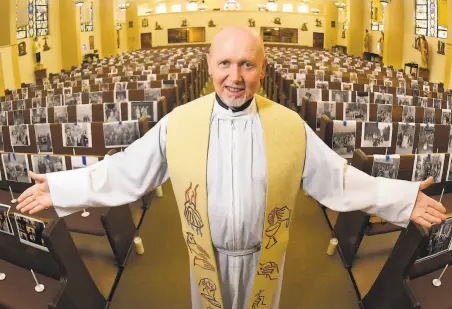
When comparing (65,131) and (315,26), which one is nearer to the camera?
(65,131)

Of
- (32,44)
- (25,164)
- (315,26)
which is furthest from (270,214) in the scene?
(315,26)

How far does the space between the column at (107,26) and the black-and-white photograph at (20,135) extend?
22.2 meters

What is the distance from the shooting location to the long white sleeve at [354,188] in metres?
2.12

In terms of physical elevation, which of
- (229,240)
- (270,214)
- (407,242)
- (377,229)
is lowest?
(377,229)

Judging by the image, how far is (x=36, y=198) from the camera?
219 cm

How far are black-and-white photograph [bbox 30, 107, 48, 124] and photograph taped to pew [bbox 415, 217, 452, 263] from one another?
5.54 metres

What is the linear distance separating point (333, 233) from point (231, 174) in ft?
9.11

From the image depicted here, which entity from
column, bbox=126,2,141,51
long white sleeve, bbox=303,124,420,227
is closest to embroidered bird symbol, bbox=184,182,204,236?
long white sleeve, bbox=303,124,420,227

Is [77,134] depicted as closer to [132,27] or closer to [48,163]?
[48,163]

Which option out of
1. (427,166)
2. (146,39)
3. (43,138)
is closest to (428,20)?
(427,166)

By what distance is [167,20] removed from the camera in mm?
34000

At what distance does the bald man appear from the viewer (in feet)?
7.01

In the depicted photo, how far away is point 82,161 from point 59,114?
2.65 m

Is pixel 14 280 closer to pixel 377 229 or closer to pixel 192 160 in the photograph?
pixel 192 160
